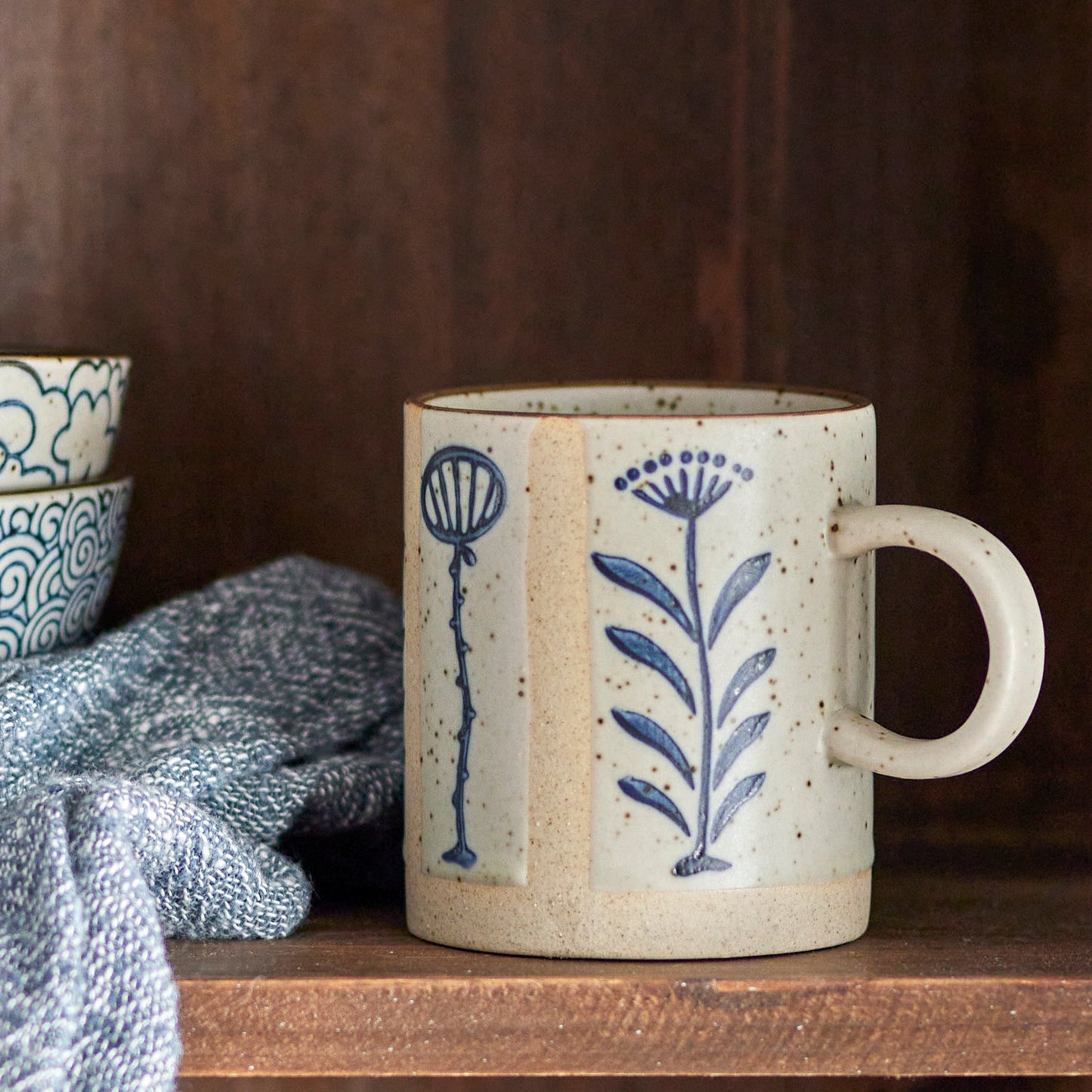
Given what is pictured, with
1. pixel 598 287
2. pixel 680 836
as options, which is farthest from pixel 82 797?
pixel 598 287

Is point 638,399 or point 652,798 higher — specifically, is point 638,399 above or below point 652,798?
above

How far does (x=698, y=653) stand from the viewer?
417 millimetres

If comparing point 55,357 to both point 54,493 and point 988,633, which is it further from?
point 988,633

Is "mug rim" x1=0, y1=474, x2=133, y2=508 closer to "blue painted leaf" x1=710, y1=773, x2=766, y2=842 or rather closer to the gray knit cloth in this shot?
the gray knit cloth

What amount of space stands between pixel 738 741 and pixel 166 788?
165 mm

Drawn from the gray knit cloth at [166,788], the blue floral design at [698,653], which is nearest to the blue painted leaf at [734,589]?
the blue floral design at [698,653]

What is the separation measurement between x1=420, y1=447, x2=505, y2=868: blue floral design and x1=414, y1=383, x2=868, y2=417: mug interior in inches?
1.8

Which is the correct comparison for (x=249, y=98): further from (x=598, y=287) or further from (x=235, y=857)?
(x=235, y=857)

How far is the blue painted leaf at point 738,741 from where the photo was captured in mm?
420

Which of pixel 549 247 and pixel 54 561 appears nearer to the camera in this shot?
pixel 54 561

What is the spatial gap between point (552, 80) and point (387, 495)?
7.1 inches

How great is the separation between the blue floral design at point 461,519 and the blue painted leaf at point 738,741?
0.07 metres

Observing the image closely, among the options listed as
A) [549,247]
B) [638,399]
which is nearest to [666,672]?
[638,399]

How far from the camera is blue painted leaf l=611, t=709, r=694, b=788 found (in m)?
0.42
